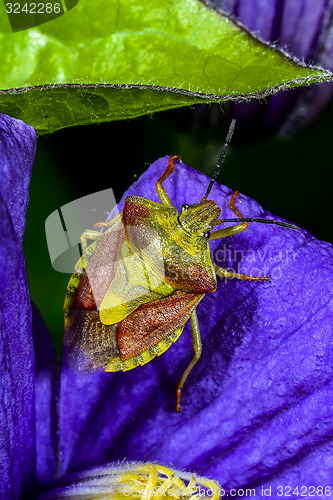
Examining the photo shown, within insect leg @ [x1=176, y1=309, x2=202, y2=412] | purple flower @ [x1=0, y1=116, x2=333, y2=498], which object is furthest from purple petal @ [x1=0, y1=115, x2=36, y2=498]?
insect leg @ [x1=176, y1=309, x2=202, y2=412]

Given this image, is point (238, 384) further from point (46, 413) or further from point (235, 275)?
point (46, 413)

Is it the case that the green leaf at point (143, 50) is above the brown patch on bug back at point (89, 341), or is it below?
above

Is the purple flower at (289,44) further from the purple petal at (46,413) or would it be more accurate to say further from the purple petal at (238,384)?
the purple petal at (46,413)

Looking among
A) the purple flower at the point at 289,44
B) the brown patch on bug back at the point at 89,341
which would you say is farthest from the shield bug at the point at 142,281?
the purple flower at the point at 289,44

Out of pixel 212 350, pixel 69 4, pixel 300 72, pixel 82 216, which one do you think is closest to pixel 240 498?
pixel 212 350

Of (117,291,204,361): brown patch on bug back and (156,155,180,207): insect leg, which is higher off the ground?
(156,155,180,207): insect leg

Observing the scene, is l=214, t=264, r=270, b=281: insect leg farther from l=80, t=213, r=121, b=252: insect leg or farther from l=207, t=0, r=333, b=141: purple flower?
l=207, t=0, r=333, b=141: purple flower

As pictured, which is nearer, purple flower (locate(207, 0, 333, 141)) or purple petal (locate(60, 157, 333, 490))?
purple petal (locate(60, 157, 333, 490))
